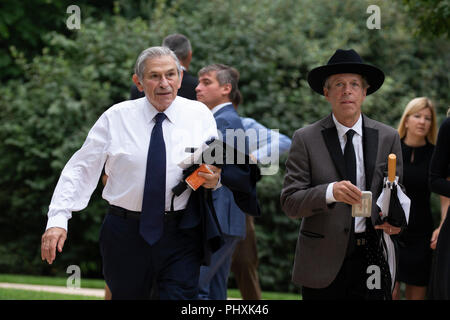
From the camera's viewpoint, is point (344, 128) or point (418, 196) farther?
point (418, 196)

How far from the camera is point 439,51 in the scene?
13.4m

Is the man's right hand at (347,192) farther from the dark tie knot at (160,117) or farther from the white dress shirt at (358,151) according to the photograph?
the dark tie knot at (160,117)

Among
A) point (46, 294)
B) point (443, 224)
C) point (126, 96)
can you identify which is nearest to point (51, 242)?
point (443, 224)

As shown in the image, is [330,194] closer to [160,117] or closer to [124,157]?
[160,117]

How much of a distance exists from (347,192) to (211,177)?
843 mm

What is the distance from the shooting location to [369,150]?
460 centimetres

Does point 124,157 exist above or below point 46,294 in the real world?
above

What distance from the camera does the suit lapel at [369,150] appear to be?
4555 millimetres

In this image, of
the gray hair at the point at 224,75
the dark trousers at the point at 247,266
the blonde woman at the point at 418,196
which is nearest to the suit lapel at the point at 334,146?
the gray hair at the point at 224,75

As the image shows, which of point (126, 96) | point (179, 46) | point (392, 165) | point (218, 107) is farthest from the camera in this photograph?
point (126, 96)

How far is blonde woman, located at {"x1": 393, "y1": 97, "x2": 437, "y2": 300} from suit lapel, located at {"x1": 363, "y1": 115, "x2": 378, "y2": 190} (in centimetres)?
304

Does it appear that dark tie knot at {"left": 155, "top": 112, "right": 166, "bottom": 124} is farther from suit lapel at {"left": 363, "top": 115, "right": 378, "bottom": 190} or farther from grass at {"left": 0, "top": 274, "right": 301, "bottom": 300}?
grass at {"left": 0, "top": 274, "right": 301, "bottom": 300}
